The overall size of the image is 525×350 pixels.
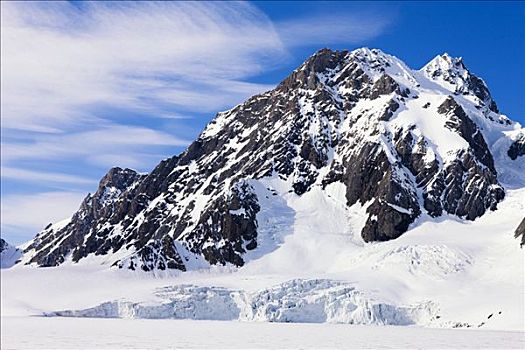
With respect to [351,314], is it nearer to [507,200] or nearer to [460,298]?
[460,298]

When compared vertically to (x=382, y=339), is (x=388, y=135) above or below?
above

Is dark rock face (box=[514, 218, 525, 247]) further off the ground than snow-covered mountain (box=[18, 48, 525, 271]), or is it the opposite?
snow-covered mountain (box=[18, 48, 525, 271])

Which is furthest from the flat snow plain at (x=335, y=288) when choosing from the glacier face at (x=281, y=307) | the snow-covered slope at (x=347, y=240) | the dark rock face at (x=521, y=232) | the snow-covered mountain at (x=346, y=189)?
the snow-covered mountain at (x=346, y=189)

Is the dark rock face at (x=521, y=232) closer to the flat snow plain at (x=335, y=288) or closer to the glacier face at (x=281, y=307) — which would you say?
the flat snow plain at (x=335, y=288)

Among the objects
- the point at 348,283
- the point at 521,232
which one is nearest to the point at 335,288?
the point at 348,283

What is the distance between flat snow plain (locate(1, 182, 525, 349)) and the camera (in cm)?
10038

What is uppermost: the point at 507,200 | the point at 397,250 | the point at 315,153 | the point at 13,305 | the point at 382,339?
the point at 315,153

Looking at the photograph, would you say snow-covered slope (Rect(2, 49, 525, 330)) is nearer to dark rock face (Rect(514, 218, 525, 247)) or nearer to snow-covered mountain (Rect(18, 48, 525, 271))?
snow-covered mountain (Rect(18, 48, 525, 271))

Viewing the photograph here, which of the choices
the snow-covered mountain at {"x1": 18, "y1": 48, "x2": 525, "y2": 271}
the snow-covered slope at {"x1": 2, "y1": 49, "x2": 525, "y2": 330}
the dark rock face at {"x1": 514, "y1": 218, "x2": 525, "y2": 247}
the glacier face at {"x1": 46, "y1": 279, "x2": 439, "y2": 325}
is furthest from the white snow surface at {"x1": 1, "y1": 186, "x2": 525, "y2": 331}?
the snow-covered mountain at {"x1": 18, "y1": 48, "x2": 525, "y2": 271}

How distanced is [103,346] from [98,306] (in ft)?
231

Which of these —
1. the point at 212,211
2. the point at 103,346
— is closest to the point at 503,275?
the point at 212,211

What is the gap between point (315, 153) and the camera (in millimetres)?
196000

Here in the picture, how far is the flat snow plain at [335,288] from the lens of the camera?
10038cm

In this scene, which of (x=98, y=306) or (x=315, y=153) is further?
(x=315, y=153)
